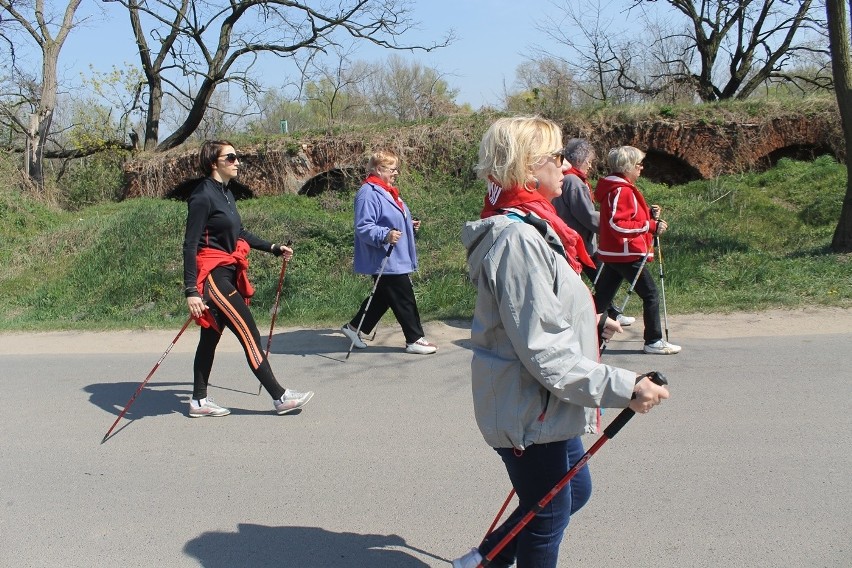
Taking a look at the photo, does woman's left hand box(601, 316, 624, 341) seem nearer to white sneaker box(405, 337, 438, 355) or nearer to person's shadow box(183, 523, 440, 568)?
person's shadow box(183, 523, 440, 568)

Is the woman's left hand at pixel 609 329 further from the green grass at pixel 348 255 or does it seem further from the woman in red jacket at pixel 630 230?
the green grass at pixel 348 255

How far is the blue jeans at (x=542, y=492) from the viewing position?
99.0 inches

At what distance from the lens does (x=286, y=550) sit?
→ 11.6 feet

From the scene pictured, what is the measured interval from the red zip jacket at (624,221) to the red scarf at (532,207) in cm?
371

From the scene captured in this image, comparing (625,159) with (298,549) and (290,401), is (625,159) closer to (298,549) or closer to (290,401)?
(290,401)

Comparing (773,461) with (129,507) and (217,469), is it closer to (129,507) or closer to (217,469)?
(217,469)

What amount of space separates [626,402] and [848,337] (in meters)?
4.93

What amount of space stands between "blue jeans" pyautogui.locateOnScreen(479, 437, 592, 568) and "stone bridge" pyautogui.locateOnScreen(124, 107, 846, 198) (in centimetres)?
1156

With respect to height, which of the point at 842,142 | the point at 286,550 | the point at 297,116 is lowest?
the point at 286,550

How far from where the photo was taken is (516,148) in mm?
2473

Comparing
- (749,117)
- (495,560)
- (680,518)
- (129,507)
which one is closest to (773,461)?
(680,518)

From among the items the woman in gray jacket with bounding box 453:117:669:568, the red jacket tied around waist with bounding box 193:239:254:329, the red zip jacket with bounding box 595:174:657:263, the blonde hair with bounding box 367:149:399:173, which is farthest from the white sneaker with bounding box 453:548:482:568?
the blonde hair with bounding box 367:149:399:173

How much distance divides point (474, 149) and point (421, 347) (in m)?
7.91

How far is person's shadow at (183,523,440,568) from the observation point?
3.39m
